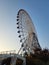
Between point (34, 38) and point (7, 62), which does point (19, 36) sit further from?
point (7, 62)

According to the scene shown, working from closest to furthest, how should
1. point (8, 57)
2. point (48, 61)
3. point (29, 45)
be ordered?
point (8, 57), point (48, 61), point (29, 45)

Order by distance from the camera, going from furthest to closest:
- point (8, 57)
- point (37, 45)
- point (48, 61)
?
point (37, 45) → point (48, 61) → point (8, 57)

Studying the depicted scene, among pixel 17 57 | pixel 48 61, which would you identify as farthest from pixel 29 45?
pixel 17 57

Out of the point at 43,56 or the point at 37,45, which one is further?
the point at 37,45

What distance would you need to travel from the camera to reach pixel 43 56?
49688mm

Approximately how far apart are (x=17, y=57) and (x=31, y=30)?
48.8 feet

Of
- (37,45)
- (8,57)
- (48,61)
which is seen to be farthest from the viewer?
(37,45)

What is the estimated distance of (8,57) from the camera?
38.6 m

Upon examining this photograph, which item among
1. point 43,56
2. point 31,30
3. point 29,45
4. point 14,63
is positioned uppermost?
point 31,30

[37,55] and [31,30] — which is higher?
[31,30]

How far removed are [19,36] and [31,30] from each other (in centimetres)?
Answer: 605

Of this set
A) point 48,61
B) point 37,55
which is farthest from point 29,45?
point 48,61

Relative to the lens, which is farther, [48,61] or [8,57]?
[48,61]

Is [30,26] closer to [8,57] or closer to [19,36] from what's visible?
[19,36]
